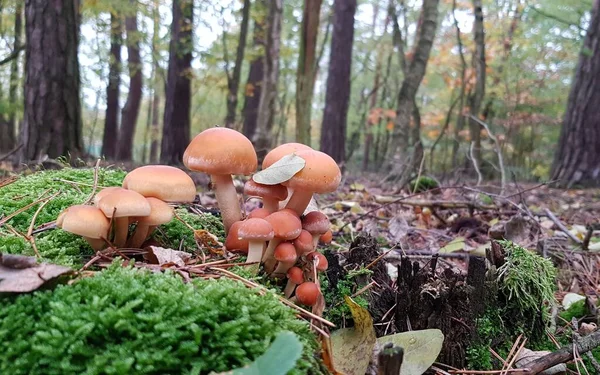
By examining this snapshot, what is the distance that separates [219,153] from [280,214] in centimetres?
31

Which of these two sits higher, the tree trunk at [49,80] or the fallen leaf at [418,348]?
the tree trunk at [49,80]

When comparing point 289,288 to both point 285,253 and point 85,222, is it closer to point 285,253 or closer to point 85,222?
point 285,253

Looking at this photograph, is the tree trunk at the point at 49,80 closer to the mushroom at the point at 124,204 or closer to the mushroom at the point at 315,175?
the mushroom at the point at 124,204

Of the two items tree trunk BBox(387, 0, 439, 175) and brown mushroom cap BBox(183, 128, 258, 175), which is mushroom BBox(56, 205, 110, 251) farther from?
tree trunk BBox(387, 0, 439, 175)

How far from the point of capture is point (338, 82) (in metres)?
9.08

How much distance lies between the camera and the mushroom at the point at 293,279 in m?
1.48

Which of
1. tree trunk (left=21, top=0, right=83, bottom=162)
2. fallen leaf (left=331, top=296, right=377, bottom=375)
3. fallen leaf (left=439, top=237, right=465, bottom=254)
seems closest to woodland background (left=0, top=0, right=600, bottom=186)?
tree trunk (left=21, top=0, right=83, bottom=162)

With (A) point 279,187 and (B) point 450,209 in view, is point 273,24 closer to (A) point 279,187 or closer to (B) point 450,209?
(B) point 450,209

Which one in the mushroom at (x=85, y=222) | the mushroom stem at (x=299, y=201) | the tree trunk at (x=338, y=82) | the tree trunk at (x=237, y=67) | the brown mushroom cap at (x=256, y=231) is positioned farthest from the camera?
the tree trunk at (x=338, y=82)

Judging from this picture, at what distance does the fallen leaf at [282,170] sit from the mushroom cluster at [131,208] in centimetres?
26

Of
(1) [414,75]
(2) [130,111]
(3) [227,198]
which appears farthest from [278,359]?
(2) [130,111]

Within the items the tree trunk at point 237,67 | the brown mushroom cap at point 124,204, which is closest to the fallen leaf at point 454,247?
the brown mushroom cap at point 124,204

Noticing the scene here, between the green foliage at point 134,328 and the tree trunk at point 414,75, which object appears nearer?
the green foliage at point 134,328

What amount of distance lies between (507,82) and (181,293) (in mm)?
16070
